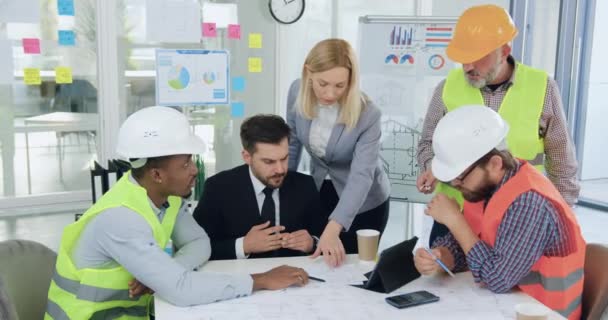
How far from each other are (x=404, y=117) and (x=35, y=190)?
7.66ft

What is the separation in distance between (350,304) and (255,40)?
2.71 m

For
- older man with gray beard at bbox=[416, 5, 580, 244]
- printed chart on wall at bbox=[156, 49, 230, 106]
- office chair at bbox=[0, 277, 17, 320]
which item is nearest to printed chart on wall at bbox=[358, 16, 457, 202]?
printed chart on wall at bbox=[156, 49, 230, 106]

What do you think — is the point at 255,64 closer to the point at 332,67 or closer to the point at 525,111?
the point at 332,67

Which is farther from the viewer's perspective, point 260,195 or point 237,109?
point 237,109

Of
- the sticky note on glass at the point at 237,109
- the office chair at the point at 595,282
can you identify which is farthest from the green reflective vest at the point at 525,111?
the sticky note on glass at the point at 237,109

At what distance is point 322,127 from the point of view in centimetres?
277

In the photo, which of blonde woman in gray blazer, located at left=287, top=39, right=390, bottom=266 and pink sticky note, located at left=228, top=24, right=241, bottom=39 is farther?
pink sticky note, located at left=228, top=24, right=241, bottom=39

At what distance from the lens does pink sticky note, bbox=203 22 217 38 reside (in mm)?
4031

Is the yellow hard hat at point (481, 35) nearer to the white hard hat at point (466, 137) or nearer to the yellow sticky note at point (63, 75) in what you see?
the white hard hat at point (466, 137)

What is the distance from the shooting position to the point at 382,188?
2963 mm

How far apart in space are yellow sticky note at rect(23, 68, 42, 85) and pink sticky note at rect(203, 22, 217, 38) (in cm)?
101

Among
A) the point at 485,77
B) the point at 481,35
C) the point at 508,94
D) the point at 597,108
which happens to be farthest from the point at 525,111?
the point at 597,108

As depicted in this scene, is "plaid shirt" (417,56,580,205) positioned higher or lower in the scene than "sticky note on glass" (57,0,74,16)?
lower

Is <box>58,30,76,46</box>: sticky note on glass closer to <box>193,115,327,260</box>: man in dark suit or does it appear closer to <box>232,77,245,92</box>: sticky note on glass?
<box>232,77,245,92</box>: sticky note on glass
